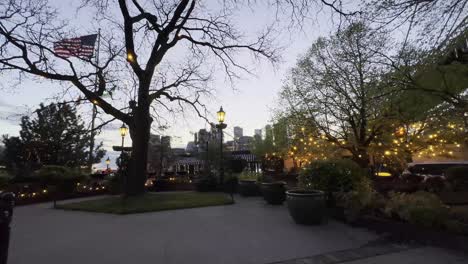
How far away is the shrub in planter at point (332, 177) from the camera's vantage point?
8.46m

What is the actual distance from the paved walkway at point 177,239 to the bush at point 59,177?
5120mm

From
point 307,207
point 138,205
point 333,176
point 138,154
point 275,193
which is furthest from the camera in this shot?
point 138,154

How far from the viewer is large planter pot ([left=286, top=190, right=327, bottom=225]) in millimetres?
7105

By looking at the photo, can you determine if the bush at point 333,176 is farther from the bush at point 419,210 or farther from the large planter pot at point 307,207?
the bush at point 419,210

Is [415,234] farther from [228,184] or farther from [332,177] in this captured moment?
[228,184]

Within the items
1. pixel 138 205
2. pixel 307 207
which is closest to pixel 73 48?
pixel 138 205

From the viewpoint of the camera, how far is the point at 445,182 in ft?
47.6

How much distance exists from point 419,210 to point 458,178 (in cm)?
1143

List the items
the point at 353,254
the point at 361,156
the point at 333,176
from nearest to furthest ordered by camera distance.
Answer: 1. the point at 353,254
2. the point at 333,176
3. the point at 361,156

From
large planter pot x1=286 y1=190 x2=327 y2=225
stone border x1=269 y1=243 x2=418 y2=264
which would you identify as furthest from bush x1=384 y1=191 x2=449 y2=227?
large planter pot x1=286 y1=190 x2=327 y2=225

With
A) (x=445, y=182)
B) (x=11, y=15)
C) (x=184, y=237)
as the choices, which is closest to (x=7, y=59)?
(x=11, y=15)

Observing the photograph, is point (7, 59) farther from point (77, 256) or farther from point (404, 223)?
point (404, 223)

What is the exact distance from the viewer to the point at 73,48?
13.4 meters

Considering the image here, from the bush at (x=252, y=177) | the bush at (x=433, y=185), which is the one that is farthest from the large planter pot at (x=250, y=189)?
the bush at (x=433, y=185)
